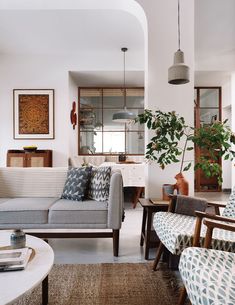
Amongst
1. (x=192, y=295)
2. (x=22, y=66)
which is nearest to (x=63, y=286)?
(x=192, y=295)

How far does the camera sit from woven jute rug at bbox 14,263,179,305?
1670mm

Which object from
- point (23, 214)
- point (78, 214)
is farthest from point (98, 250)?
point (23, 214)

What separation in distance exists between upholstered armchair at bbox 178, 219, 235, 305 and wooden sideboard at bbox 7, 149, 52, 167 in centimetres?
413

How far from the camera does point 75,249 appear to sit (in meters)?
2.57

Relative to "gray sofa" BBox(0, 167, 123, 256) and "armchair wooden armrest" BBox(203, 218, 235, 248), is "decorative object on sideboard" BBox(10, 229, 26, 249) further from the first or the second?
"armchair wooden armrest" BBox(203, 218, 235, 248)

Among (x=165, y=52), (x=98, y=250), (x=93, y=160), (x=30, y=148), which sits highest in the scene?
(x=165, y=52)

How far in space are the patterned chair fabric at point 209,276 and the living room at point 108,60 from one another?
115cm

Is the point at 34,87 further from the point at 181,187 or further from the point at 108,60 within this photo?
the point at 181,187

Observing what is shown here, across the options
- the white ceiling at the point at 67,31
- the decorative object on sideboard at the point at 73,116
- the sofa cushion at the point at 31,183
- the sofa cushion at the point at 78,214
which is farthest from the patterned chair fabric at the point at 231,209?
the decorative object on sideboard at the point at 73,116

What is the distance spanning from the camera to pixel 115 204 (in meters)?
2.45

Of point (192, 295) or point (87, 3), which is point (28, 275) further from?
point (87, 3)

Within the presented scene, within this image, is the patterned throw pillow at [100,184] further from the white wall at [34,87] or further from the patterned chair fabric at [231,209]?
the white wall at [34,87]

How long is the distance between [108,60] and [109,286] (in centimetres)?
449

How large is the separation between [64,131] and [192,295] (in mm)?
4632
